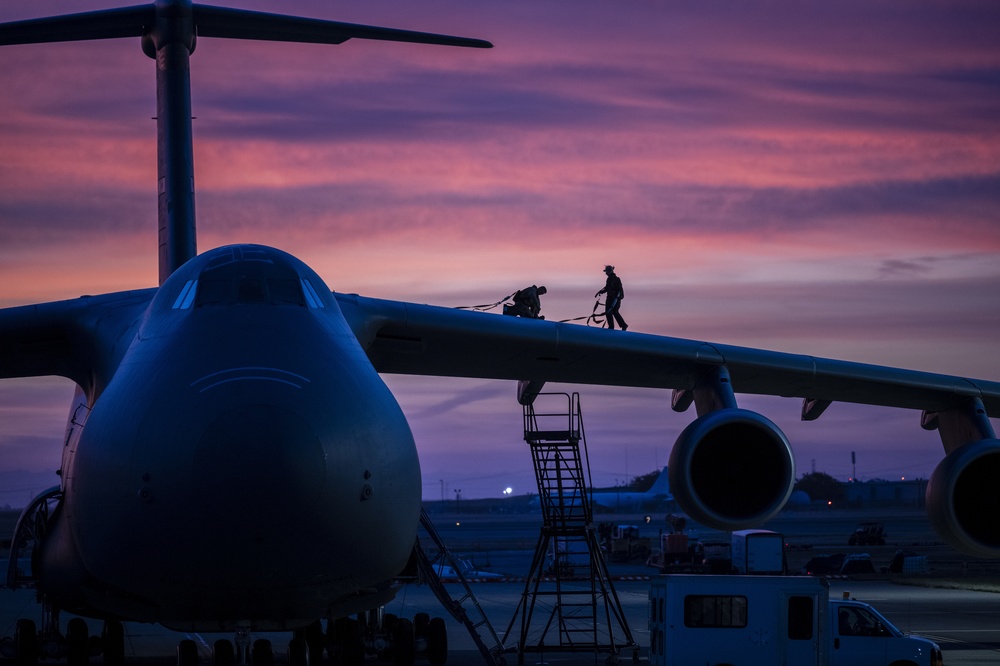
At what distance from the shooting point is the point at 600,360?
1309 cm

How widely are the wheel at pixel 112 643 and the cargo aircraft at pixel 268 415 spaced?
86mm

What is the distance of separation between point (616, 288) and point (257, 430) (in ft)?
30.6

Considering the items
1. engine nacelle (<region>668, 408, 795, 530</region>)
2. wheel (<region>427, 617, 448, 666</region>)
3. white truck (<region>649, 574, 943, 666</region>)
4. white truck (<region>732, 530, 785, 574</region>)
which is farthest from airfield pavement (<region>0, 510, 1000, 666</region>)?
engine nacelle (<region>668, 408, 795, 530</region>)

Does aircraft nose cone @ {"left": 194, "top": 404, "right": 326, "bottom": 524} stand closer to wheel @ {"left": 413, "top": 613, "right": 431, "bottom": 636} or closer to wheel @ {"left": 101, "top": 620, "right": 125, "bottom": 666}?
wheel @ {"left": 101, "top": 620, "right": 125, "bottom": 666}

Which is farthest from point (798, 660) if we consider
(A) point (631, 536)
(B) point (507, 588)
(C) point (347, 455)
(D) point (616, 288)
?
(A) point (631, 536)

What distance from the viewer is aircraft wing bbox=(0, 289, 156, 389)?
1050 cm

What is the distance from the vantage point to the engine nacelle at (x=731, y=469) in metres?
11.8

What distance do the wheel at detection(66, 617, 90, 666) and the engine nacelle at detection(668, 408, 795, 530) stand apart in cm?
672

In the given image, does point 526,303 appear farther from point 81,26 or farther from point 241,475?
point 241,475

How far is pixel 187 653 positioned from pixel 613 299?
24.0 feet

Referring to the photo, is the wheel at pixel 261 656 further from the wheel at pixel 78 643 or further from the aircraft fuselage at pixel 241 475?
the wheel at pixel 78 643

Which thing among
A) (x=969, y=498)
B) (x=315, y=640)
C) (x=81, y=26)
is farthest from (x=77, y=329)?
(x=969, y=498)

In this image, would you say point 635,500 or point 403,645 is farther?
point 635,500

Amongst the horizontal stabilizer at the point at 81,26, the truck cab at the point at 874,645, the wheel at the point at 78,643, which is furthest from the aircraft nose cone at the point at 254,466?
the truck cab at the point at 874,645
